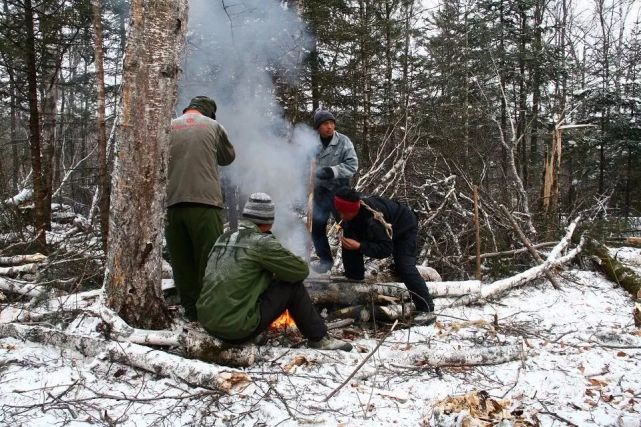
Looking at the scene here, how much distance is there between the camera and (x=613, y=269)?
6.87 m

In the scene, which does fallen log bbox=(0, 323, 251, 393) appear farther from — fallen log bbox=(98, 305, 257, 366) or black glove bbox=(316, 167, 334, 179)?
black glove bbox=(316, 167, 334, 179)

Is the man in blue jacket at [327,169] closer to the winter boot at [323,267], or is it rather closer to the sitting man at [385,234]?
the winter boot at [323,267]

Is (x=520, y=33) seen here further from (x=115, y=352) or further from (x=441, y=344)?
(x=115, y=352)

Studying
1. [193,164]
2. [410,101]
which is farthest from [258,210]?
[410,101]

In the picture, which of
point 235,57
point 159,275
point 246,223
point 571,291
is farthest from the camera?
point 235,57

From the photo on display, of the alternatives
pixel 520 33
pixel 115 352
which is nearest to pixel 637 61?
pixel 520 33

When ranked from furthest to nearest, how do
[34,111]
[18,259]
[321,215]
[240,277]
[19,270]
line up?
[34,111] < [18,259] < [19,270] < [321,215] < [240,277]

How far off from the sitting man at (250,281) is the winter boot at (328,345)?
13.2 inches

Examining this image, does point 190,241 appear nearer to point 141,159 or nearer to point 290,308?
point 141,159

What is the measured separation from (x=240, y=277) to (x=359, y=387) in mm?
1190

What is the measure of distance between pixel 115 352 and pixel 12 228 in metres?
5.54

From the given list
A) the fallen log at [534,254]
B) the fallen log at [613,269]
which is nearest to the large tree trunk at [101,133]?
the fallen log at [534,254]

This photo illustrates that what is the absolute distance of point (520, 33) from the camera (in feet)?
59.2

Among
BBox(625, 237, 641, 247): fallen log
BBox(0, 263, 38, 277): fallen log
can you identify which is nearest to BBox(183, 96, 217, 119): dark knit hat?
BBox(0, 263, 38, 277): fallen log
